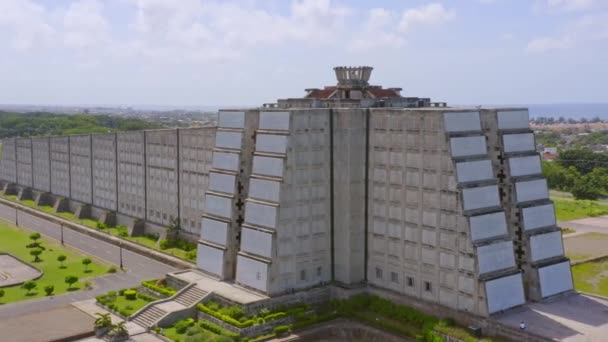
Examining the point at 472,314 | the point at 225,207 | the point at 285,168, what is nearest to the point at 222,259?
the point at 225,207

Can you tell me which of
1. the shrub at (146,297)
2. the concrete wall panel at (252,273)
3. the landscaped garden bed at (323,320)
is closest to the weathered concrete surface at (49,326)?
the shrub at (146,297)

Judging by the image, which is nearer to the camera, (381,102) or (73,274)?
(381,102)

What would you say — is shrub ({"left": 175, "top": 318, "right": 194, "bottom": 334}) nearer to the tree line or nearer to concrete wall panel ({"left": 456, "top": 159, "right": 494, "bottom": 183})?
concrete wall panel ({"left": 456, "top": 159, "right": 494, "bottom": 183})

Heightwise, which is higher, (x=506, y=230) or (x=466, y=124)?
(x=466, y=124)

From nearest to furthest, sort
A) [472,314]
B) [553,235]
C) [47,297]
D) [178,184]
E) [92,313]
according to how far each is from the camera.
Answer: [472,314], [553,235], [92,313], [47,297], [178,184]

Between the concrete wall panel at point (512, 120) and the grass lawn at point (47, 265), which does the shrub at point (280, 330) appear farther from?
the grass lawn at point (47, 265)

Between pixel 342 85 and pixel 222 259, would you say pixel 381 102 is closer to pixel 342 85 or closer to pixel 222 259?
pixel 342 85
